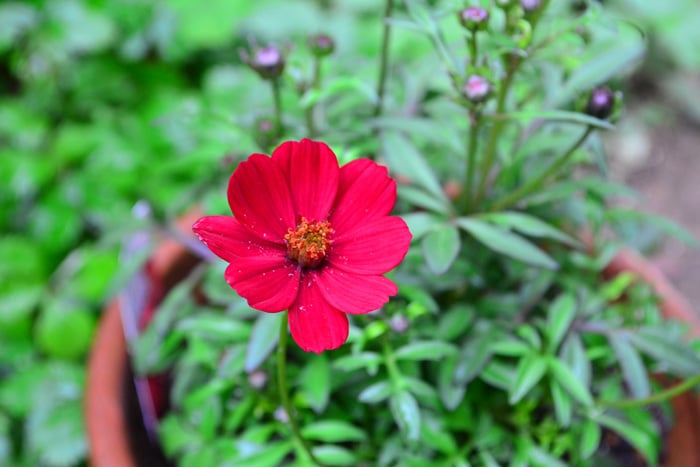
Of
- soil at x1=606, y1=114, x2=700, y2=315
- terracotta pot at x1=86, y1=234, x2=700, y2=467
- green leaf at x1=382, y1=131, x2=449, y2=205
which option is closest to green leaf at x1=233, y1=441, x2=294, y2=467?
terracotta pot at x1=86, y1=234, x2=700, y2=467

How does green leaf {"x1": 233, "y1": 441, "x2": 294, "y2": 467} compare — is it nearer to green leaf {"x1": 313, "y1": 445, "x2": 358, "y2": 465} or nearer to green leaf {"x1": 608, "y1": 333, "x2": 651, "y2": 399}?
green leaf {"x1": 313, "y1": 445, "x2": 358, "y2": 465}

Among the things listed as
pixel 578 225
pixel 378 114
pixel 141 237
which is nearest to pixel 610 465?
pixel 578 225

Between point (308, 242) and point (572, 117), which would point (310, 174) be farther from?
point (572, 117)

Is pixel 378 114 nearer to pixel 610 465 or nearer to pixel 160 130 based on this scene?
pixel 610 465

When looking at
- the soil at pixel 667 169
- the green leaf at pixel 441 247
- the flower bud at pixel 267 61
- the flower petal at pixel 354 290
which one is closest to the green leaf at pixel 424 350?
the green leaf at pixel 441 247

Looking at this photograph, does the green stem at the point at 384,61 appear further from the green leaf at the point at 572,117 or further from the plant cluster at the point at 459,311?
the green leaf at the point at 572,117
